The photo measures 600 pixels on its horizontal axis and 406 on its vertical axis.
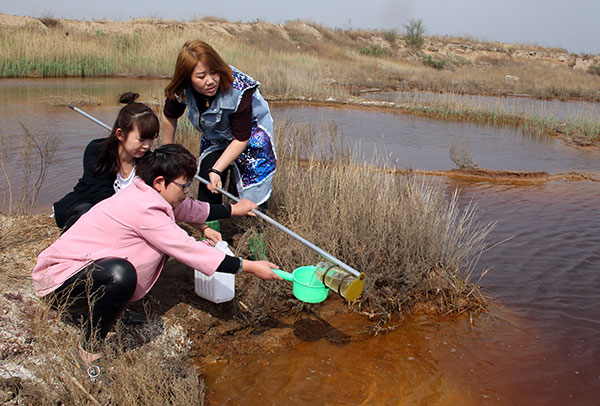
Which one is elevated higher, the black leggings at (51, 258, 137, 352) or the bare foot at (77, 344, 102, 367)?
the black leggings at (51, 258, 137, 352)

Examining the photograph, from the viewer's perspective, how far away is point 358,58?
1116 inches

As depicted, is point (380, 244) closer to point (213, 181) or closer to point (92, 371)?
point (213, 181)

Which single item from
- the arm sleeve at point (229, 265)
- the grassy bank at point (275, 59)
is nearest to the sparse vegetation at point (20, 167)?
the arm sleeve at point (229, 265)

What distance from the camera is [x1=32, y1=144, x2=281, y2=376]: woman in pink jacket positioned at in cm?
240

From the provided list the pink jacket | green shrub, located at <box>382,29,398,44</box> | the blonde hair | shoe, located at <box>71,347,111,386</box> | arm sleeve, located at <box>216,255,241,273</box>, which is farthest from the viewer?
green shrub, located at <box>382,29,398,44</box>

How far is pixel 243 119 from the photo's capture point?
3.36 meters

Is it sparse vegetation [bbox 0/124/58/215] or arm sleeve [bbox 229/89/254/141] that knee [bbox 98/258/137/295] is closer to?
arm sleeve [bbox 229/89/254/141]

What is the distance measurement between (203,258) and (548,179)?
22.9 ft

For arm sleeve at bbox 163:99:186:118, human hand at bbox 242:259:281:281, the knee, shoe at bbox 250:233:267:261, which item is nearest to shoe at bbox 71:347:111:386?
the knee

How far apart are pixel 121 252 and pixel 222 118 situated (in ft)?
4.16

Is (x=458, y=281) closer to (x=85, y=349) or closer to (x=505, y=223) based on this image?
(x=505, y=223)

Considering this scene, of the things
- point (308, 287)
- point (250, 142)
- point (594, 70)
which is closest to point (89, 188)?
point (250, 142)

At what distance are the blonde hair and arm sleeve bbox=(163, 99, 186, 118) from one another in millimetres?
222

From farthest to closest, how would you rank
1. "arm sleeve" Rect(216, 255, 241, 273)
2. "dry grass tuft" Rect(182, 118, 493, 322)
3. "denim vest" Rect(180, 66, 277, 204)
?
"dry grass tuft" Rect(182, 118, 493, 322), "denim vest" Rect(180, 66, 277, 204), "arm sleeve" Rect(216, 255, 241, 273)
